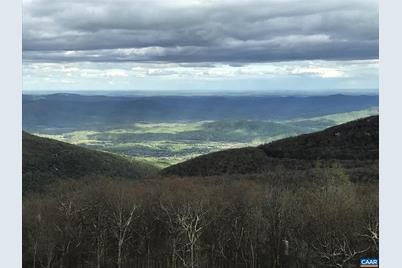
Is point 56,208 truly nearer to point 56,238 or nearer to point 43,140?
point 56,238

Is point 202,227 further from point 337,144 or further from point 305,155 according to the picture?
point 337,144

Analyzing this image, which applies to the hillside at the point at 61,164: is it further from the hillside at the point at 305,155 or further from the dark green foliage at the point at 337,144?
the dark green foliage at the point at 337,144

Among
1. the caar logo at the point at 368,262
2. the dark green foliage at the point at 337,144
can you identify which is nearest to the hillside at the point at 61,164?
the dark green foliage at the point at 337,144

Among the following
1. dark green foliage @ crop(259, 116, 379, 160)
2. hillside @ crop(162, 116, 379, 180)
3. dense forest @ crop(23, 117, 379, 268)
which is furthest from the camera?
dark green foliage @ crop(259, 116, 379, 160)

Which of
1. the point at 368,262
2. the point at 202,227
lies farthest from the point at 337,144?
the point at 368,262

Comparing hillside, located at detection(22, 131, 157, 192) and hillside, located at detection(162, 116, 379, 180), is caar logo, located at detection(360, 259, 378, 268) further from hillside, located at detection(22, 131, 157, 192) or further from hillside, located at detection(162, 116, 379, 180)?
hillside, located at detection(22, 131, 157, 192)

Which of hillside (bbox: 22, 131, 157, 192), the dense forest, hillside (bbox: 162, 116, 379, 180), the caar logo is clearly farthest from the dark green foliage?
the caar logo
